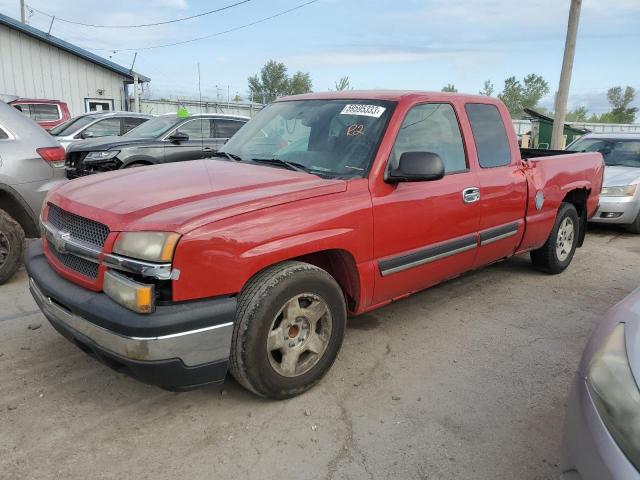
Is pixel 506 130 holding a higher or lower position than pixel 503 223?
higher

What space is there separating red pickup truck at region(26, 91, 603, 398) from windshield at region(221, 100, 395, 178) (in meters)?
0.01

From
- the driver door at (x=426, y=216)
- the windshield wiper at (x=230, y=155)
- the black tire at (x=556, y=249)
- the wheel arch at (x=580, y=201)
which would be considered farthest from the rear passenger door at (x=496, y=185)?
the windshield wiper at (x=230, y=155)

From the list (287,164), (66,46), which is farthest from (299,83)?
(287,164)

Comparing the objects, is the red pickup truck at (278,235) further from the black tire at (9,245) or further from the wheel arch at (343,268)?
the black tire at (9,245)

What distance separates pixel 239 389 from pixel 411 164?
177 cm

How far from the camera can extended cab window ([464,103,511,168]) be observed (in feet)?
13.9

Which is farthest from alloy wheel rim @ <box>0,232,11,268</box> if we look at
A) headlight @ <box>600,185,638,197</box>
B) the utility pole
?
the utility pole

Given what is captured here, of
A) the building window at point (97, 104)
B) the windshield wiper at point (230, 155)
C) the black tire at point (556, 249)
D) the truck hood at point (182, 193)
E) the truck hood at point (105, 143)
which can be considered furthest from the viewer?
the building window at point (97, 104)

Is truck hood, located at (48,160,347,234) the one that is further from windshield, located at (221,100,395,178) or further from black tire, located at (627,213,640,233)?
black tire, located at (627,213,640,233)

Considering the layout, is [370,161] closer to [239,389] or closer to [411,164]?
[411,164]

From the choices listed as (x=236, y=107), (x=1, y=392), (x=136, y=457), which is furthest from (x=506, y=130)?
(x=236, y=107)

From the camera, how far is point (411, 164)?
321 centimetres

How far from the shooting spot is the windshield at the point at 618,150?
8703 millimetres

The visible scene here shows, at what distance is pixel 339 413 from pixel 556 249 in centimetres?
366
